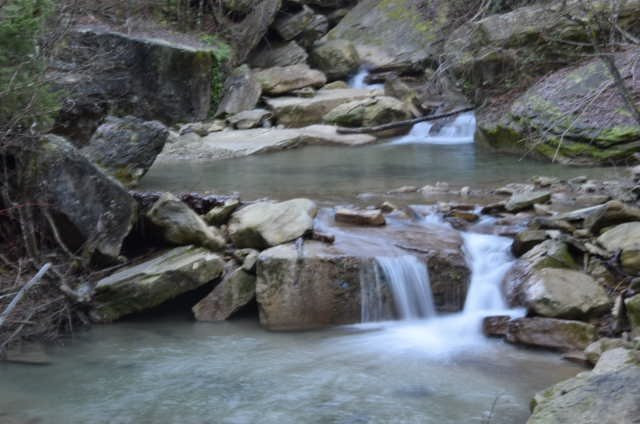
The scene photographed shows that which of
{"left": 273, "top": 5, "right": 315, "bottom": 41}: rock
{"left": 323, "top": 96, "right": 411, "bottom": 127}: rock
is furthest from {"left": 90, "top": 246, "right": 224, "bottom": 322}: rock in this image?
{"left": 273, "top": 5, "right": 315, "bottom": 41}: rock

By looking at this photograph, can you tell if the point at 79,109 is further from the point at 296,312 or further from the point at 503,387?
the point at 503,387

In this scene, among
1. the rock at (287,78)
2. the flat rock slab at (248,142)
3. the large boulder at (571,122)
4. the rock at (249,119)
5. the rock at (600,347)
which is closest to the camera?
the rock at (600,347)

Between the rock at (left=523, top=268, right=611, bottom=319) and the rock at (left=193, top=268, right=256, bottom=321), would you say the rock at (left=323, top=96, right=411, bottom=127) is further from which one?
the rock at (left=523, top=268, right=611, bottom=319)

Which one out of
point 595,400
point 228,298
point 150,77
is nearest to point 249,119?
point 150,77

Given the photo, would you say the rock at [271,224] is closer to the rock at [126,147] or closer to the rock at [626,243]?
the rock at [626,243]

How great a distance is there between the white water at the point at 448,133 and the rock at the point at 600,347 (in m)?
8.69

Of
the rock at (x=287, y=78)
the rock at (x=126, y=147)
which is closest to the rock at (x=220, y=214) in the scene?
the rock at (x=126, y=147)

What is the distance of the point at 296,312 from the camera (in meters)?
6.16

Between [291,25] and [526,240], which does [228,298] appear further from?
[291,25]

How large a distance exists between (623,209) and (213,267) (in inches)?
143

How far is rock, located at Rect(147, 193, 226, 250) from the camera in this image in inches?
270

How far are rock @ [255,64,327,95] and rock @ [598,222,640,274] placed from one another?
11369 mm

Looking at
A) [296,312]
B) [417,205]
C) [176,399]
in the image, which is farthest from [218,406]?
[417,205]

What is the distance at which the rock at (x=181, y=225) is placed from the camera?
686 cm
